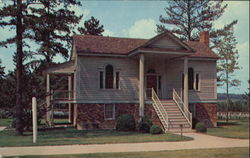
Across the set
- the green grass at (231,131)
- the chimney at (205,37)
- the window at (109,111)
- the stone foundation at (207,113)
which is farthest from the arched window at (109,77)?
the chimney at (205,37)

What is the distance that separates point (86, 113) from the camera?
20469 millimetres

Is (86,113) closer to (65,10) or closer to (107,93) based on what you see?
(107,93)

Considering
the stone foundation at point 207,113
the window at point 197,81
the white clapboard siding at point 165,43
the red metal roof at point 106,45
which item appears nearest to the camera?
the white clapboard siding at point 165,43

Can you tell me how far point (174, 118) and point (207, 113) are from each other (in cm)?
553

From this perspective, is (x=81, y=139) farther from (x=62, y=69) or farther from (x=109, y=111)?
(x=62, y=69)

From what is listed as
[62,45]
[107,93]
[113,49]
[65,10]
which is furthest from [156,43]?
[62,45]

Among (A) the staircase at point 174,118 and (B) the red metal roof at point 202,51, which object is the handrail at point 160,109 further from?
(B) the red metal roof at point 202,51

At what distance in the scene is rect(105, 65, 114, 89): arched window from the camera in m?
21.4

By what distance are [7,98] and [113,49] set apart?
8.20 m

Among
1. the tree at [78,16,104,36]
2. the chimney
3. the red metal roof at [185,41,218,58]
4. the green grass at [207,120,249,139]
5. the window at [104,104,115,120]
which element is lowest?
the green grass at [207,120,249,139]

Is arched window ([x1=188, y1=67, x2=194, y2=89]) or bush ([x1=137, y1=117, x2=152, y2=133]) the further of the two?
arched window ([x1=188, y1=67, x2=194, y2=89])

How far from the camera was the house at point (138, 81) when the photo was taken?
66.3 ft

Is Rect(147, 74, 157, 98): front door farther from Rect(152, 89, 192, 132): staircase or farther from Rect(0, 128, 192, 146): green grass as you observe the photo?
Rect(0, 128, 192, 146): green grass

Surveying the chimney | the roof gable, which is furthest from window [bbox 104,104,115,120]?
the chimney
